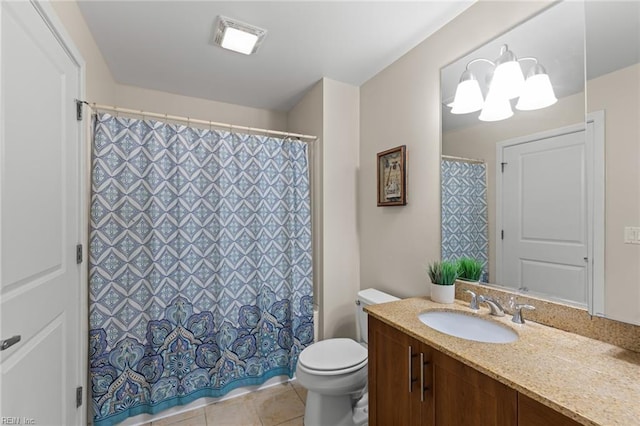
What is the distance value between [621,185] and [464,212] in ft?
2.16

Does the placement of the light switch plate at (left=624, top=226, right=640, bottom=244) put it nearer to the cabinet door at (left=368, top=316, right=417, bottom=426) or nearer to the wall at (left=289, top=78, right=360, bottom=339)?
the cabinet door at (left=368, top=316, right=417, bottom=426)

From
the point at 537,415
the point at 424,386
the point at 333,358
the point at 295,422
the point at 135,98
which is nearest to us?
the point at 537,415

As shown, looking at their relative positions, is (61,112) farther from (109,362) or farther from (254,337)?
(254,337)

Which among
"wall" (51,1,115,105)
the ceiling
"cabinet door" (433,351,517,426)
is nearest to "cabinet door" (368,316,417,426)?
"cabinet door" (433,351,517,426)

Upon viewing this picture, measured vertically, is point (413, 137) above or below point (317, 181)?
above

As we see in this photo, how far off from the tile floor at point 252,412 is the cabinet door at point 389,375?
0.68 m

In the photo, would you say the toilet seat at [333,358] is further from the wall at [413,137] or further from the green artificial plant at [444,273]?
the green artificial plant at [444,273]

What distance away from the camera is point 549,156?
3.82ft

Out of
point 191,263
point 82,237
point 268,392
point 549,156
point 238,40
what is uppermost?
point 238,40

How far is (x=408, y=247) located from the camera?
184 cm

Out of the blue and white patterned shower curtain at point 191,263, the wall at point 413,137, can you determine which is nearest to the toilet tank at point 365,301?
the wall at point 413,137

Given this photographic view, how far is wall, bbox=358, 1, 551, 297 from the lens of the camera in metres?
1.47

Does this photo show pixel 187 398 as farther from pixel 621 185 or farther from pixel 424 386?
pixel 621 185

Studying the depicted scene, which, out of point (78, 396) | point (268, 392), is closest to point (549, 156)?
point (268, 392)
